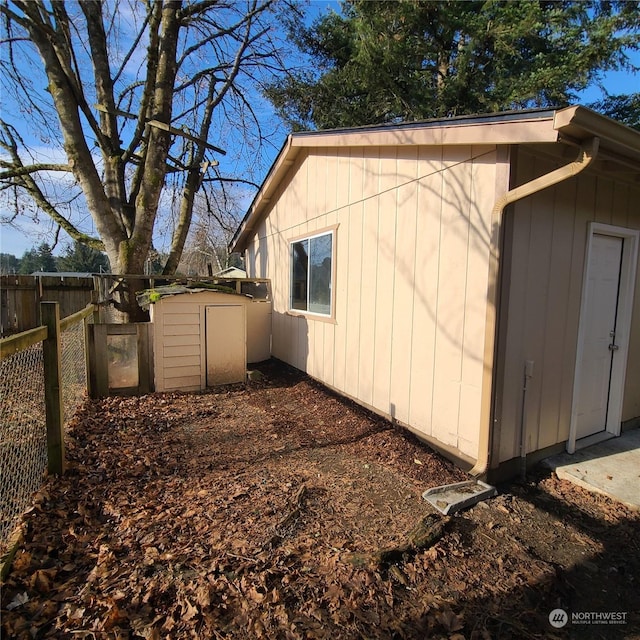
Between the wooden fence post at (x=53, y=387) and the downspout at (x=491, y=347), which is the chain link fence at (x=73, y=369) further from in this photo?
the downspout at (x=491, y=347)

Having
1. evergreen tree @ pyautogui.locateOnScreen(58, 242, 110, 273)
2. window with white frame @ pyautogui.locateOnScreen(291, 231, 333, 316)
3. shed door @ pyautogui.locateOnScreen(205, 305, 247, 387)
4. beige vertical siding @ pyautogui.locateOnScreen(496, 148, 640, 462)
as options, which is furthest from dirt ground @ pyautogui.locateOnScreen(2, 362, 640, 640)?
evergreen tree @ pyautogui.locateOnScreen(58, 242, 110, 273)

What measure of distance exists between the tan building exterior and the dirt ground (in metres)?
0.66

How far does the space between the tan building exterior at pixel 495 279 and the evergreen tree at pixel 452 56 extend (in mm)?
5733

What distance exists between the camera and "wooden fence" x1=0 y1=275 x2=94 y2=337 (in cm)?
835

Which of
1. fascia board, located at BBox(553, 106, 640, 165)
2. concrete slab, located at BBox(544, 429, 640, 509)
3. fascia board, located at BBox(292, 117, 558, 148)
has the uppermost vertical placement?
fascia board, located at BBox(292, 117, 558, 148)

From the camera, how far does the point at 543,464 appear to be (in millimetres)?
3490

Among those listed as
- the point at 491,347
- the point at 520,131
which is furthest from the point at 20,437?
the point at 520,131

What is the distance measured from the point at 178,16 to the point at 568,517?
11.0 m

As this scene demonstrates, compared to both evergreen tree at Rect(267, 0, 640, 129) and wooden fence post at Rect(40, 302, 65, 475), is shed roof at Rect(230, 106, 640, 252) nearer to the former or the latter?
wooden fence post at Rect(40, 302, 65, 475)

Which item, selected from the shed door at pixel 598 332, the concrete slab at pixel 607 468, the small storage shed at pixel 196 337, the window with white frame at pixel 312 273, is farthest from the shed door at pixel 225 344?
the shed door at pixel 598 332

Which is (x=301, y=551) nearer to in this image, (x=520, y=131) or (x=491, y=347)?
(x=491, y=347)

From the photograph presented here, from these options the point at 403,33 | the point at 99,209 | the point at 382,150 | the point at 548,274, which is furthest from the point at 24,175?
the point at 548,274

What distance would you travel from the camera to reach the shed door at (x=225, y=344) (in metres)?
5.96

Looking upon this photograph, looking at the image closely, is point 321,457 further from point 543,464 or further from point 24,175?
point 24,175
